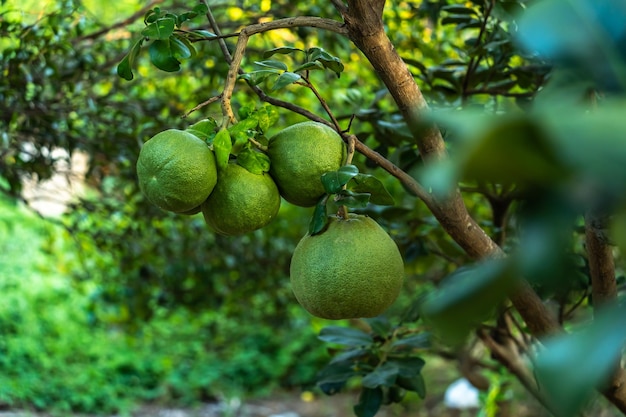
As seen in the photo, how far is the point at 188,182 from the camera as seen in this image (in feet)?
2.83

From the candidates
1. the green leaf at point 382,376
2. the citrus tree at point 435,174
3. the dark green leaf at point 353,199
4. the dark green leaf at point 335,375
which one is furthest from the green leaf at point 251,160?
the dark green leaf at point 335,375

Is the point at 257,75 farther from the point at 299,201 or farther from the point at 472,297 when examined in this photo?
the point at 472,297

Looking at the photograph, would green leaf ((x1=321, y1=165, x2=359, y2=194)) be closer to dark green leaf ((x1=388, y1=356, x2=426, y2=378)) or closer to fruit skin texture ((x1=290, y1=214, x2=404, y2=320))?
fruit skin texture ((x1=290, y1=214, x2=404, y2=320))

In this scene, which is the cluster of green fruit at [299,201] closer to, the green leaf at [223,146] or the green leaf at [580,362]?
the green leaf at [223,146]

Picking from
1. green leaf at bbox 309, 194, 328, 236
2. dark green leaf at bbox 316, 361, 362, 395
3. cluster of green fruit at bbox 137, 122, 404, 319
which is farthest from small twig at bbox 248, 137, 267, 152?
dark green leaf at bbox 316, 361, 362, 395

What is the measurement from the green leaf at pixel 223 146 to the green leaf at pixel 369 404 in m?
0.69

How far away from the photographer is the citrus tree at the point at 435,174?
0.31 m

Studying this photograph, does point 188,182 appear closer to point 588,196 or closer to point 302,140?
point 302,140

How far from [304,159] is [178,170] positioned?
6.3 inches

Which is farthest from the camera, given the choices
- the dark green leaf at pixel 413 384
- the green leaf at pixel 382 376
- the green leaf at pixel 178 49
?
the dark green leaf at pixel 413 384

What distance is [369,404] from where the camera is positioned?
1.40 m

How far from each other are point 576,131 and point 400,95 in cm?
64

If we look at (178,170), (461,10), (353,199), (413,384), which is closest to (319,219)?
(353,199)

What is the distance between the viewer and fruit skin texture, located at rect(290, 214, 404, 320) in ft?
2.90
